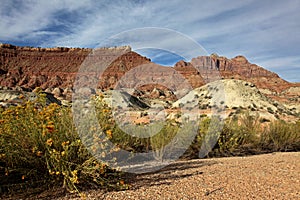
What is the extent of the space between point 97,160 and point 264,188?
81.6 inches

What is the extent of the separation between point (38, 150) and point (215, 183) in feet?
7.45

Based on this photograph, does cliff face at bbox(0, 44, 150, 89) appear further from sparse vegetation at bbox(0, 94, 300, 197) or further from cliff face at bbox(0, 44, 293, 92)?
sparse vegetation at bbox(0, 94, 300, 197)

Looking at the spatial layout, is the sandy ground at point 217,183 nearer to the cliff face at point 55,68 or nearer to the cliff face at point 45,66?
the cliff face at point 55,68

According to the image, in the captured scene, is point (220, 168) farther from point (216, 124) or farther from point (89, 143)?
point (216, 124)

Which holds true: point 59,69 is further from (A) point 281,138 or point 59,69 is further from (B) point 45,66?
(A) point 281,138

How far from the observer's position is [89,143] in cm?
353

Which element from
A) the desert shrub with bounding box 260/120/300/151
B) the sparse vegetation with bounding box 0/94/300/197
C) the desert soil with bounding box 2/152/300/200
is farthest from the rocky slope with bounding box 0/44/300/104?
the sparse vegetation with bounding box 0/94/300/197

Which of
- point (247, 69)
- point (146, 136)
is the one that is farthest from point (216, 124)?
point (247, 69)

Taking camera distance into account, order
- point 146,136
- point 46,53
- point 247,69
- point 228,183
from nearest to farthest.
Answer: point 228,183, point 146,136, point 46,53, point 247,69

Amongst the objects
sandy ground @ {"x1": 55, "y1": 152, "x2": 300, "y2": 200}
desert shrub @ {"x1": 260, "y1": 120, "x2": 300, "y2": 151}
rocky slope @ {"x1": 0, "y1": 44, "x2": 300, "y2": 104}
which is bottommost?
sandy ground @ {"x1": 55, "y1": 152, "x2": 300, "y2": 200}

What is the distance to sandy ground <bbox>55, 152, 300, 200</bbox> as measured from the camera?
335cm

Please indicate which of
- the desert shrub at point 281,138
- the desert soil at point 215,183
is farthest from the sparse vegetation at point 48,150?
the desert shrub at point 281,138

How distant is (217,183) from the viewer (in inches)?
149

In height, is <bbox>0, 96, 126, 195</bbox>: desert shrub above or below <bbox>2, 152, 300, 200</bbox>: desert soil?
above
